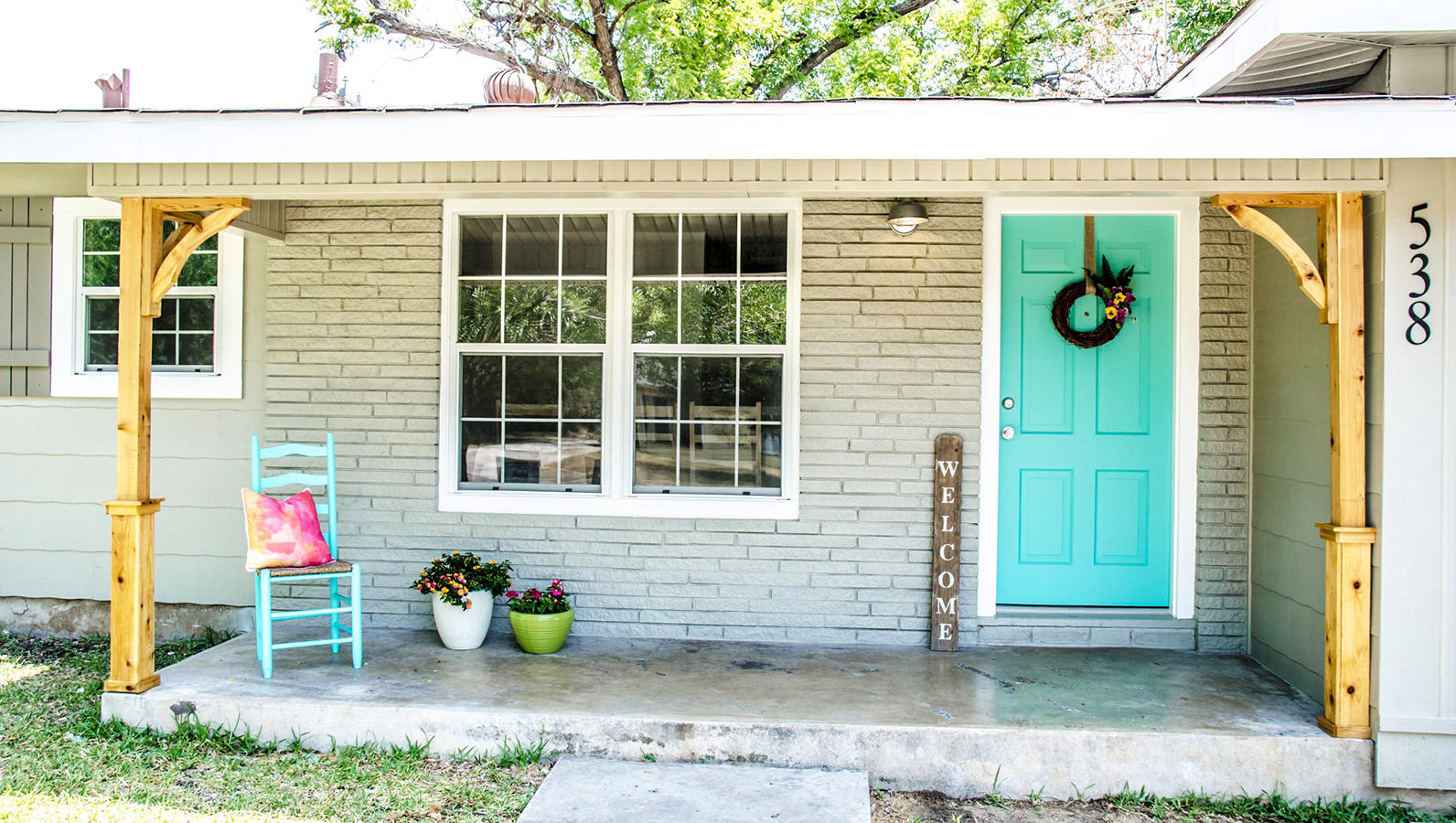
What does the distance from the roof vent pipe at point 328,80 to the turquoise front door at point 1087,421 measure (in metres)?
3.32

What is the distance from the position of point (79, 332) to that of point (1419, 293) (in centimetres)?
610

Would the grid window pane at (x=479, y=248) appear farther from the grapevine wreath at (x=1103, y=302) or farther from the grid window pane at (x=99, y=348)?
the grapevine wreath at (x=1103, y=302)

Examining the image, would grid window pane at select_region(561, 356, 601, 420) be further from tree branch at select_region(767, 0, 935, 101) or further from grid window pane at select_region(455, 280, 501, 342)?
tree branch at select_region(767, 0, 935, 101)

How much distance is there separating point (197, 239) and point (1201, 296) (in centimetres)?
444

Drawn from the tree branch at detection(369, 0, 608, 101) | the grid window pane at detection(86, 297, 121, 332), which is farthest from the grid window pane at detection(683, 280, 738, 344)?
the tree branch at detection(369, 0, 608, 101)

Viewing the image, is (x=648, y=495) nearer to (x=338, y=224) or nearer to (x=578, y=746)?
(x=578, y=746)

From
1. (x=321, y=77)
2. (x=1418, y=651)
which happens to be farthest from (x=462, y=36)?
(x=1418, y=651)

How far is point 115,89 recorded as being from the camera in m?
4.66

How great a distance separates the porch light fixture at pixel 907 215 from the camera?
4.56m

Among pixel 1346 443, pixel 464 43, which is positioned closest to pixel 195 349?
pixel 1346 443

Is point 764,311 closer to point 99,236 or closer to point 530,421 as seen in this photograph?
point 530,421

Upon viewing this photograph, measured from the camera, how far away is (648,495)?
4.87m

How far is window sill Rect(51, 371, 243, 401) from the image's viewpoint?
5.09 metres

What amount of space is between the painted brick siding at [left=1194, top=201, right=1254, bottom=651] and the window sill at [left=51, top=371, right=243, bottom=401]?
188 inches
